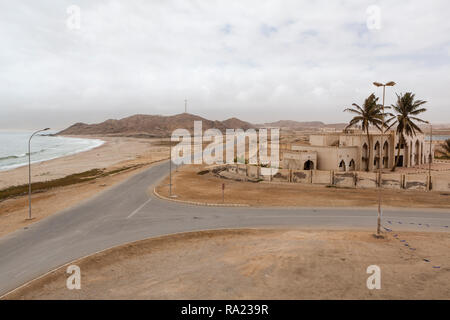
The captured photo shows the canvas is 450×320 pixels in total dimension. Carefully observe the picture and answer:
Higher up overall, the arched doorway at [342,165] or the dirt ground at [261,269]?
the arched doorway at [342,165]

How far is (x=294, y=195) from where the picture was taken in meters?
29.2

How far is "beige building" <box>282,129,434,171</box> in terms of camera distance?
1543 inches

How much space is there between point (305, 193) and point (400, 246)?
47.1 ft

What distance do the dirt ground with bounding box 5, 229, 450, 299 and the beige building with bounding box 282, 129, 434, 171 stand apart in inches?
863

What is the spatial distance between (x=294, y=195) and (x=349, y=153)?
15974 millimetres

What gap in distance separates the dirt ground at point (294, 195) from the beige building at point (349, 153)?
276 inches

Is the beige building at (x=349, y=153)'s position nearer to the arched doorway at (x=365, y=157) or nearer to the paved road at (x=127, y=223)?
the arched doorway at (x=365, y=157)

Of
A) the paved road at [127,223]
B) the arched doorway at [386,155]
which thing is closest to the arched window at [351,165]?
the arched doorway at [386,155]

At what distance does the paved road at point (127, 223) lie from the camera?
1455 centimetres

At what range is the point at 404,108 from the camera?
4184 cm

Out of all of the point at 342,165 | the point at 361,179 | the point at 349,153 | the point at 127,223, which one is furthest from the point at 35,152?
the point at 361,179

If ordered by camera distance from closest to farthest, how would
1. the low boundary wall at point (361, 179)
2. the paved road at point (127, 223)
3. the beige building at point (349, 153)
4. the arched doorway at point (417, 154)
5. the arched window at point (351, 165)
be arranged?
the paved road at point (127, 223) < the low boundary wall at point (361, 179) < the beige building at point (349, 153) < the arched window at point (351, 165) < the arched doorway at point (417, 154)

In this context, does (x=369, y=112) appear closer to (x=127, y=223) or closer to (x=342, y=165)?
(x=342, y=165)
